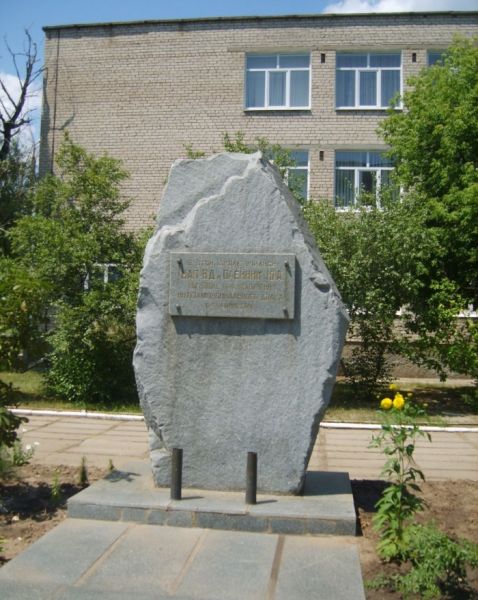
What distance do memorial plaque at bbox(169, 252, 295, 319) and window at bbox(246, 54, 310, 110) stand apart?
1481 centimetres

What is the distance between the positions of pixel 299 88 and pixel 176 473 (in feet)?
53.3

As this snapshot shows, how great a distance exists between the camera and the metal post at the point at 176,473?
4.82m

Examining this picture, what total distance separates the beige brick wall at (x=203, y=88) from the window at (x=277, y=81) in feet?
0.93

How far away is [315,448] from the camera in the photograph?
8.23 metres

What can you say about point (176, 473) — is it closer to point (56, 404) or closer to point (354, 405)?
point (56, 404)

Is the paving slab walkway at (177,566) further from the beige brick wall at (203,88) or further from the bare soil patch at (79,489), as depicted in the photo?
the beige brick wall at (203,88)

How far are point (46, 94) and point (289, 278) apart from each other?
17307 millimetres

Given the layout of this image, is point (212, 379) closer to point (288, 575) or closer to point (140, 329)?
point (140, 329)


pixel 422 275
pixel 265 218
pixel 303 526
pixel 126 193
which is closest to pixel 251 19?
pixel 126 193

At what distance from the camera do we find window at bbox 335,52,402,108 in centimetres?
1886

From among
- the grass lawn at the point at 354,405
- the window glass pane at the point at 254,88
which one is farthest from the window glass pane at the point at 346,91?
the grass lawn at the point at 354,405

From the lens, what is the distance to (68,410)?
1079 cm

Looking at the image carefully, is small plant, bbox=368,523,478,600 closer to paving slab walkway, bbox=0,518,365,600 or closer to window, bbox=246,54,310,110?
paving slab walkway, bbox=0,518,365,600

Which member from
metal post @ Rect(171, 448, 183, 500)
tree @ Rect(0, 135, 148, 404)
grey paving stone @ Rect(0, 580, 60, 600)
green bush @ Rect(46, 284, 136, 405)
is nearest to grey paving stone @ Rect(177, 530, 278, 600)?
metal post @ Rect(171, 448, 183, 500)
